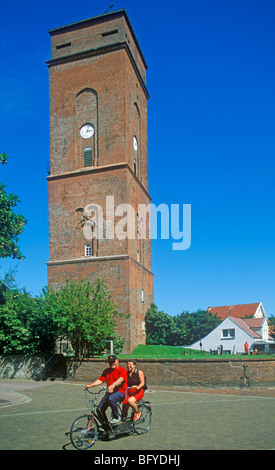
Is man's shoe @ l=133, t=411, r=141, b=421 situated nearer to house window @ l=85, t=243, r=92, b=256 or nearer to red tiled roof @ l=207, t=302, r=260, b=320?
house window @ l=85, t=243, r=92, b=256

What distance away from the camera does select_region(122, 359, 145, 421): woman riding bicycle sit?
10141 millimetres

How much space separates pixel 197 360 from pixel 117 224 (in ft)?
56.1

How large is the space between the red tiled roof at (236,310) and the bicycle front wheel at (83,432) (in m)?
72.5

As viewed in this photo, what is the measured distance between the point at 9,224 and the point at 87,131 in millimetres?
10492

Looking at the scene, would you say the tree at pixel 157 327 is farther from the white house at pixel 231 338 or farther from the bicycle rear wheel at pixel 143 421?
the bicycle rear wheel at pixel 143 421

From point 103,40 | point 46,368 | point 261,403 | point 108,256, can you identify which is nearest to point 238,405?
point 261,403

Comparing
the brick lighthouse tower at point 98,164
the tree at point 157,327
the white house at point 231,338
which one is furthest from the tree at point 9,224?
the white house at point 231,338

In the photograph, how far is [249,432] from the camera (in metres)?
10.3

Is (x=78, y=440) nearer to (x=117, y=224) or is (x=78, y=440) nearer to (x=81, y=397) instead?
(x=81, y=397)

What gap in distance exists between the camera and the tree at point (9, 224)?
3478cm

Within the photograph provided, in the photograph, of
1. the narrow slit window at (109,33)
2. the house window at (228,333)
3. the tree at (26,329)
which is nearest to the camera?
the tree at (26,329)

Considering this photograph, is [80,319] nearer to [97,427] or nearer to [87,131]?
[97,427]

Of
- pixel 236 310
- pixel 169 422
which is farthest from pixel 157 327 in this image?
pixel 236 310

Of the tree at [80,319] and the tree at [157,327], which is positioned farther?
the tree at [157,327]
